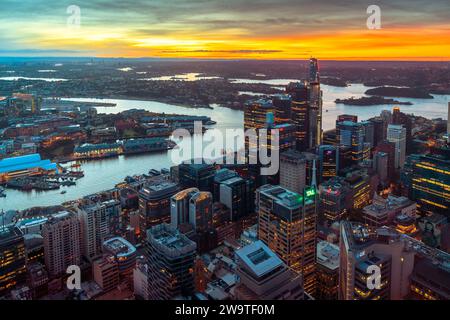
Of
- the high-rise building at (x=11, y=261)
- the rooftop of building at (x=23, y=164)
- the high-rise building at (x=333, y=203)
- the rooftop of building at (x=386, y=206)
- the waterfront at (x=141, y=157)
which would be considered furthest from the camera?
the rooftop of building at (x=23, y=164)

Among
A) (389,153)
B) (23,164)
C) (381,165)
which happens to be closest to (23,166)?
(23,164)

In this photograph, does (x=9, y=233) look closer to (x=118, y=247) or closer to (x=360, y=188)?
(x=118, y=247)

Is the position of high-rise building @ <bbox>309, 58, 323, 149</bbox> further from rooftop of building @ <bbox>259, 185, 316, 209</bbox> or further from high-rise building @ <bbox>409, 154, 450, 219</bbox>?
rooftop of building @ <bbox>259, 185, 316, 209</bbox>

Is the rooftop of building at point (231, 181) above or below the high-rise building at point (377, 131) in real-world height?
below

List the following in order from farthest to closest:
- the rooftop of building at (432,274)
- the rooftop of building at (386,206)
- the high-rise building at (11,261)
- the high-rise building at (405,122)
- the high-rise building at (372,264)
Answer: the high-rise building at (405,122), the rooftop of building at (386,206), the high-rise building at (11,261), the rooftop of building at (432,274), the high-rise building at (372,264)

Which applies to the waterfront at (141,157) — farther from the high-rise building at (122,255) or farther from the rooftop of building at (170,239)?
the rooftop of building at (170,239)

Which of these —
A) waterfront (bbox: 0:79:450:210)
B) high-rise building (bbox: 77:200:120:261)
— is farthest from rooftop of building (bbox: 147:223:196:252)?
waterfront (bbox: 0:79:450:210)

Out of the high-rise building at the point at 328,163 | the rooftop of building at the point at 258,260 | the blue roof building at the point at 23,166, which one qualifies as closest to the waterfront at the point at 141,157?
the blue roof building at the point at 23,166
